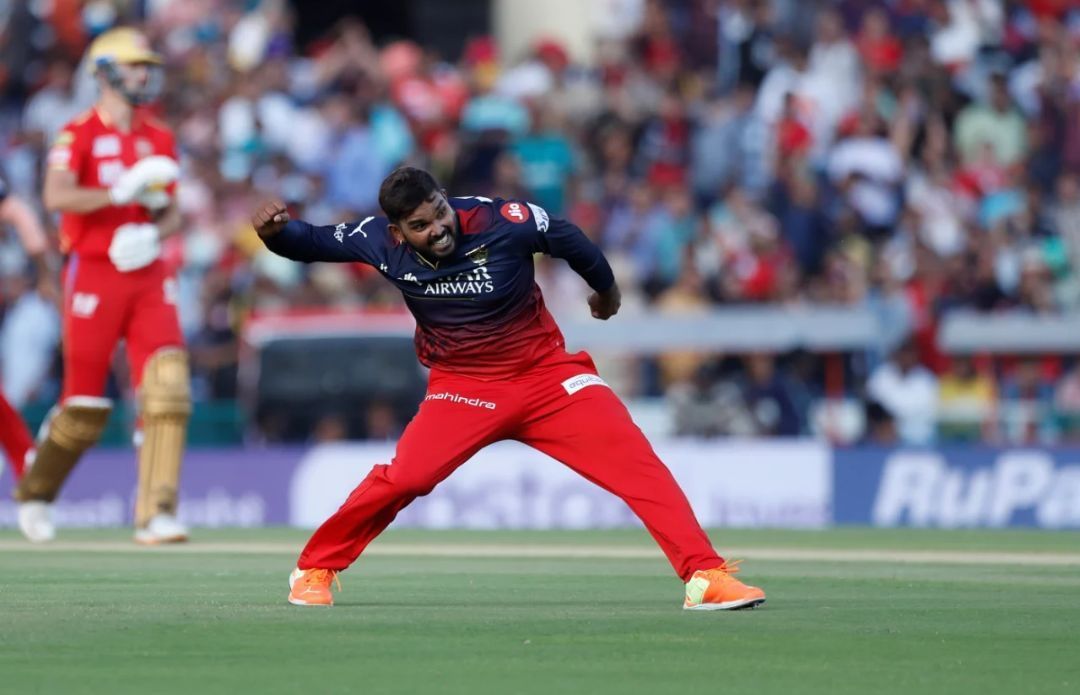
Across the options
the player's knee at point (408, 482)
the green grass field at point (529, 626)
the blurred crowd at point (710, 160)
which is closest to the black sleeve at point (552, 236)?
the player's knee at point (408, 482)

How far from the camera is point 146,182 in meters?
13.0

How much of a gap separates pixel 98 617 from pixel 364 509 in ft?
3.86

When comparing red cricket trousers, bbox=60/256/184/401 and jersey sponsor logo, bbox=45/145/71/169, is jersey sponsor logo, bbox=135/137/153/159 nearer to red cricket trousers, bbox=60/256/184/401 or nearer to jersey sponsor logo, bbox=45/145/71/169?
jersey sponsor logo, bbox=45/145/71/169

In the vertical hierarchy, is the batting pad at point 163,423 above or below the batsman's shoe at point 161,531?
above

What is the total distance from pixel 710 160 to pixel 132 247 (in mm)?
10084

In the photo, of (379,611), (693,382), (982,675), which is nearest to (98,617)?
(379,611)

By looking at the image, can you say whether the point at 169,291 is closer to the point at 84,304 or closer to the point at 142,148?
the point at 84,304

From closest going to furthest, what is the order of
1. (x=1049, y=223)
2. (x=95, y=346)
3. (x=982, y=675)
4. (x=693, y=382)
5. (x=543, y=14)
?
(x=982, y=675), (x=95, y=346), (x=693, y=382), (x=1049, y=223), (x=543, y=14)

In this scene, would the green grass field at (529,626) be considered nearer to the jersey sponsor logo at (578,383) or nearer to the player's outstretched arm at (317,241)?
the jersey sponsor logo at (578,383)

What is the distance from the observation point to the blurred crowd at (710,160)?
62.5 feet

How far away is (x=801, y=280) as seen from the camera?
20.3 metres

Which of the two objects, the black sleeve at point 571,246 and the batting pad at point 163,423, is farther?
the batting pad at point 163,423

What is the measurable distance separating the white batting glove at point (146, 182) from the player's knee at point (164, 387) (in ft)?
3.00

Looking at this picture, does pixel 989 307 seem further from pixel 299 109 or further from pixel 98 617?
pixel 98 617
